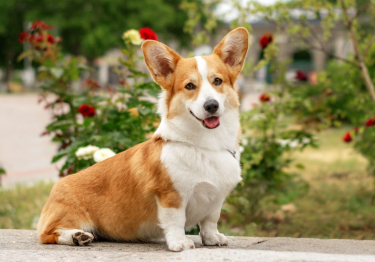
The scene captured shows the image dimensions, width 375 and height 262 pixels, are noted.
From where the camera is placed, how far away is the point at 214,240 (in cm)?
287

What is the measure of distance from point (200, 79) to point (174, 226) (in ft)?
2.92

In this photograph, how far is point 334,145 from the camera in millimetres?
10602

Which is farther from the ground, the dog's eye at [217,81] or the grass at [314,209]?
the dog's eye at [217,81]

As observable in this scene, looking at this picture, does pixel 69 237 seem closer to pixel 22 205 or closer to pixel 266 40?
pixel 266 40

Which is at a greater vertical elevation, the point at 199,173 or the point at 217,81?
the point at 217,81

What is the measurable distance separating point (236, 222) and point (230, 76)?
8.52 ft

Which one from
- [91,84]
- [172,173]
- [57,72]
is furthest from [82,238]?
[91,84]

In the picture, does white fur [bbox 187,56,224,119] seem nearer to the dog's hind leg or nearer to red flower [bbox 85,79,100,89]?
the dog's hind leg

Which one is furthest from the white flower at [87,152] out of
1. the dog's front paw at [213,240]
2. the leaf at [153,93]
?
the dog's front paw at [213,240]

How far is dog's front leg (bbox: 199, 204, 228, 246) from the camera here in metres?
2.87

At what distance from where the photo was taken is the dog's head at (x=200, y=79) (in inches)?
100

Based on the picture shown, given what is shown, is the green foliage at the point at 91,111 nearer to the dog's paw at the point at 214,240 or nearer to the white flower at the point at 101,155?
the white flower at the point at 101,155

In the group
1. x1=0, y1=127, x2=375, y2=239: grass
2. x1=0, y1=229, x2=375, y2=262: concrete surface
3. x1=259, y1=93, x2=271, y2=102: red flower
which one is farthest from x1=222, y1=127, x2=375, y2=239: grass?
x1=0, y1=229, x2=375, y2=262: concrete surface

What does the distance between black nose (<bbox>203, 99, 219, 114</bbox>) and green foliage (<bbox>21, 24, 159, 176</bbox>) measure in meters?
1.51
